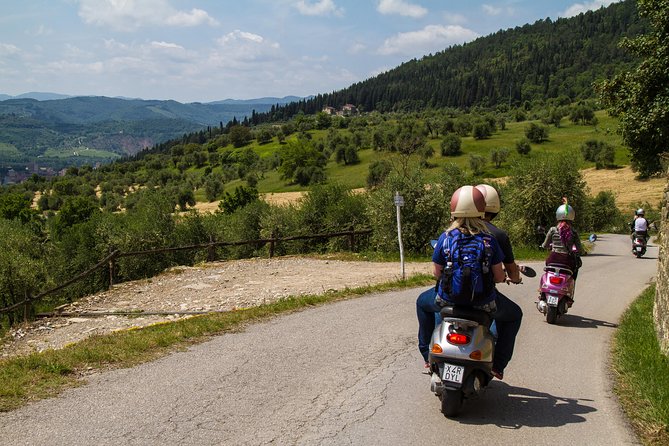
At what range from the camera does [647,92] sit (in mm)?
21484

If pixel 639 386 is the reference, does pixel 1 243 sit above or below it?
below

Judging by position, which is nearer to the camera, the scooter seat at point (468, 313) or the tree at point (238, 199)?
the scooter seat at point (468, 313)

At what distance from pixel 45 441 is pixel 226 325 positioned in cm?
477

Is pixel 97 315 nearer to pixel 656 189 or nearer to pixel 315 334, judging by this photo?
pixel 315 334

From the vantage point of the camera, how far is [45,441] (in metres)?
4.47

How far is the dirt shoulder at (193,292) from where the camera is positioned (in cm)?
1380

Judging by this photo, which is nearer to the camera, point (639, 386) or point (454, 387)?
point (454, 387)

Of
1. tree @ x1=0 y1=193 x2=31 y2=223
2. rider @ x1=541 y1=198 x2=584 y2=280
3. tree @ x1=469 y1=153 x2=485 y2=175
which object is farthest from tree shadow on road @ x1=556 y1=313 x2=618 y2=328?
tree @ x1=0 y1=193 x2=31 y2=223

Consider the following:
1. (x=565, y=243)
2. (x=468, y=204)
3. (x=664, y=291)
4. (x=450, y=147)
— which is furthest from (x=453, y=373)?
(x=450, y=147)

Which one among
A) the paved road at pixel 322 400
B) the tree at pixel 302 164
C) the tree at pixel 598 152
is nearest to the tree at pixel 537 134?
the tree at pixel 598 152

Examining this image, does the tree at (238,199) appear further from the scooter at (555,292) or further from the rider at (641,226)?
the scooter at (555,292)

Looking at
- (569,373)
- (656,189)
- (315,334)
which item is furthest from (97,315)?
(656,189)

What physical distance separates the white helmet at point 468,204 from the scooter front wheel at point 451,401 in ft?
5.39

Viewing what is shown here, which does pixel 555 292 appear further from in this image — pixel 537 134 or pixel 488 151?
pixel 537 134
